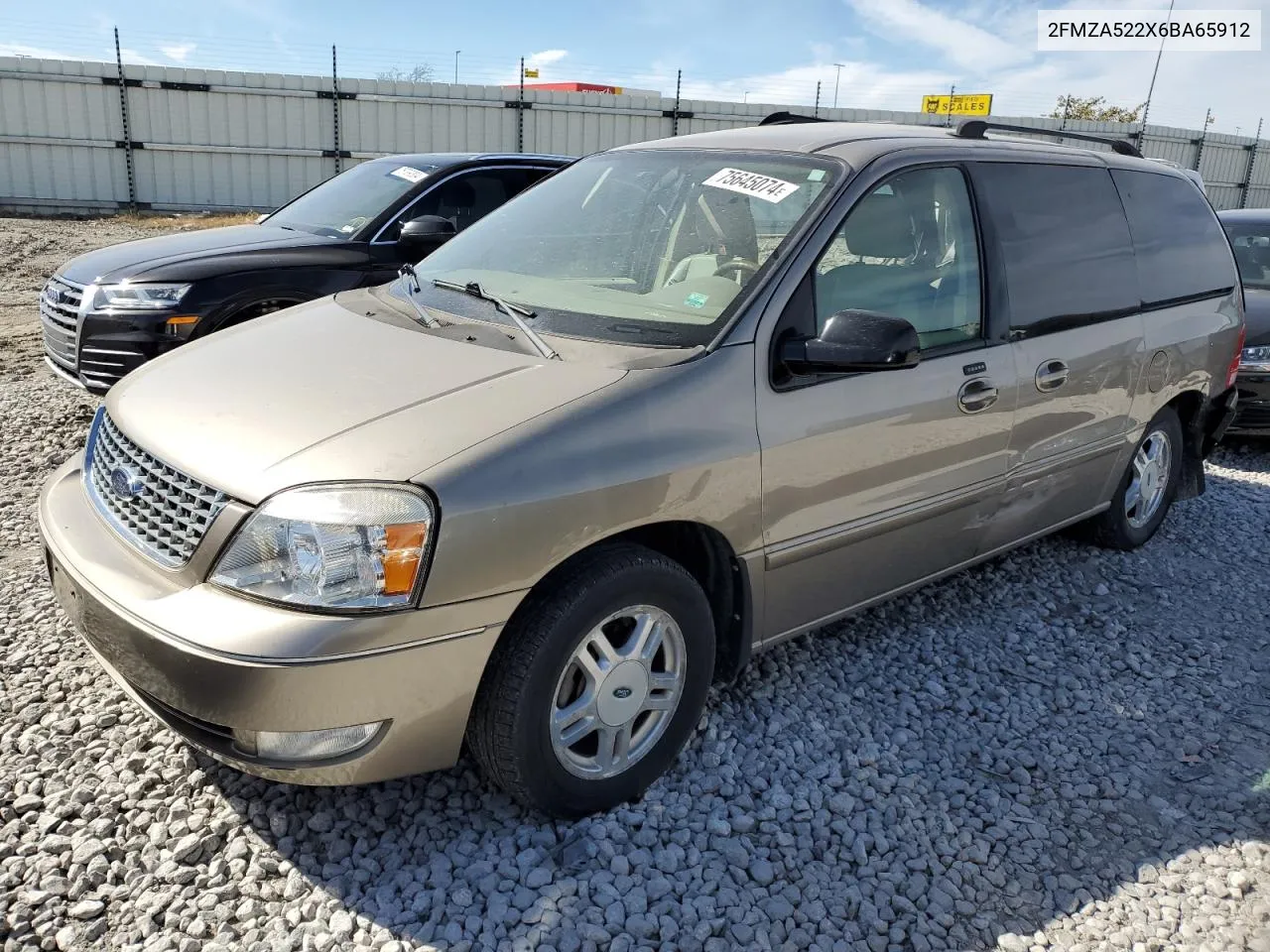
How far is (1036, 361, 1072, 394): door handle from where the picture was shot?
11.9 ft

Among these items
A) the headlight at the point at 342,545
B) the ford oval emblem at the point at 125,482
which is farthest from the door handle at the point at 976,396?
the ford oval emblem at the point at 125,482

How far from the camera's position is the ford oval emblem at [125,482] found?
2537mm

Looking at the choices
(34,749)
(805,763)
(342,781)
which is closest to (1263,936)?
(805,763)

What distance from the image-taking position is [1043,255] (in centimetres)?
373

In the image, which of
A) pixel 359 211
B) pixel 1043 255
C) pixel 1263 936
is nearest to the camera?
pixel 1263 936

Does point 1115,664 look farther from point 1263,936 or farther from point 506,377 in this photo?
point 506,377

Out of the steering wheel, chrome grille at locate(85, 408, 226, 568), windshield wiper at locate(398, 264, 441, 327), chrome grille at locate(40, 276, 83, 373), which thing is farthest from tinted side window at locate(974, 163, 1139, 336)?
chrome grille at locate(40, 276, 83, 373)

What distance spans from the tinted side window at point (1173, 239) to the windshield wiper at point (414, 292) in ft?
9.92

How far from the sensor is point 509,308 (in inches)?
118

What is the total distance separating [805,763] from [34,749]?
2.26 m

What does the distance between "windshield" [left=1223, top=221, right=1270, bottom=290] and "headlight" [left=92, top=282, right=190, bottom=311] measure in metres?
7.23

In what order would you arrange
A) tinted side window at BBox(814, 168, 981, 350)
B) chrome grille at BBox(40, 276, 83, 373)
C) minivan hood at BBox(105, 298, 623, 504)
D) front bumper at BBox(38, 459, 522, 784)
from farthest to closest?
chrome grille at BBox(40, 276, 83, 373) < tinted side window at BBox(814, 168, 981, 350) < minivan hood at BBox(105, 298, 623, 504) < front bumper at BBox(38, 459, 522, 784)

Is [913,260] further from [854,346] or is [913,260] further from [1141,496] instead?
[1141,496]

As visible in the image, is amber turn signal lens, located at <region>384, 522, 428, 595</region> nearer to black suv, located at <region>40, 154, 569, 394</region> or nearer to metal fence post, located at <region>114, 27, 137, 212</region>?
black suv, located at <region>40, 154, 569, 394</region>
